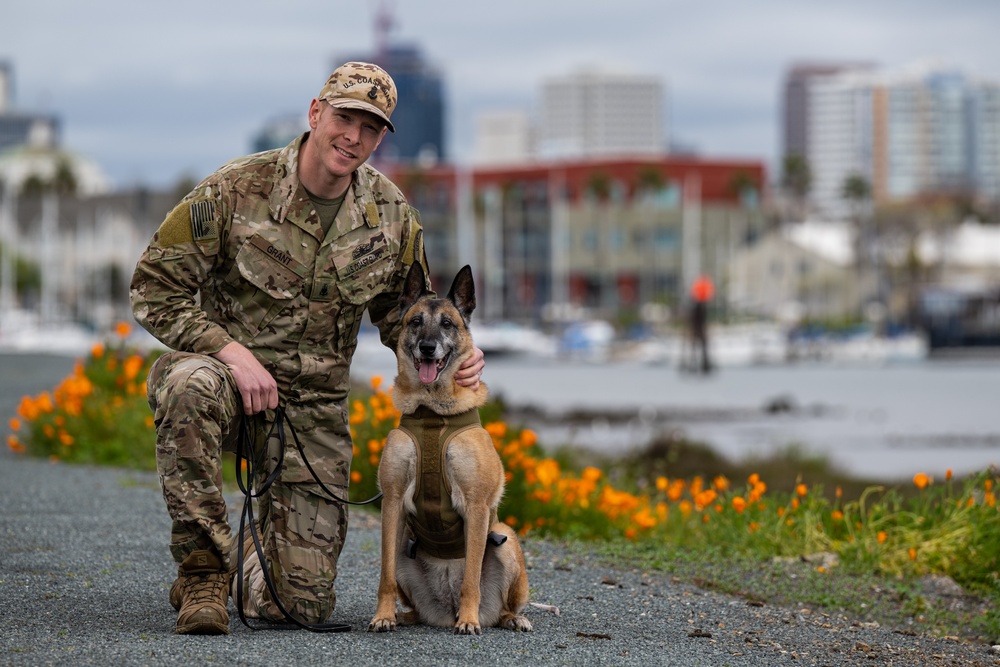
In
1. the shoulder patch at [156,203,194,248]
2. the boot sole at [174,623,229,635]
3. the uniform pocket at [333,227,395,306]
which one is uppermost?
the shoulder patch at [156,203,194,248]

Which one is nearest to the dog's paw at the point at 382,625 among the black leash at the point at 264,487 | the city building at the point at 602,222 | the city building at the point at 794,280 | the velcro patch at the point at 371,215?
the black leash at the point at 264,487

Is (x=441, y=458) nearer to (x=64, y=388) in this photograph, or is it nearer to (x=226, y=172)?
(x=226, y=172)

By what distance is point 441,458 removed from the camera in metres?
5.87

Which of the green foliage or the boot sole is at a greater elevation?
the boot sole

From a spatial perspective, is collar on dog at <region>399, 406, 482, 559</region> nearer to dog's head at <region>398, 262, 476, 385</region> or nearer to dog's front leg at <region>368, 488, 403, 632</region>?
dog's front leg at <region>368, 488, 403, 632</region>

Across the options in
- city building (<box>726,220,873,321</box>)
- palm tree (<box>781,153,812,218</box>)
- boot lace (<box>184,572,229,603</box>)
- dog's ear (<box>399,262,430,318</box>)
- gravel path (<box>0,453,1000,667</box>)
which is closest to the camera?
gravel path (<box>0,453,1000,667</box>)

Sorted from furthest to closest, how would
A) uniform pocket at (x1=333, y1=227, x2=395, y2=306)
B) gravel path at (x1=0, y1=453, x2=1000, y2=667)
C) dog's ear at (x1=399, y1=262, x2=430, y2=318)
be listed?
uniform pocket at (x1=333, y1=227, x2=395, y2=306)
dog's ear at (x1=399, y1=262, x2=430, y2=318)
gravel path at (x1=0, y1=453, x2=1000, y2=667)

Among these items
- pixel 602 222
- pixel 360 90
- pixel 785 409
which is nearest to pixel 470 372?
pixel 360 90

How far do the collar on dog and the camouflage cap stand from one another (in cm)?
135

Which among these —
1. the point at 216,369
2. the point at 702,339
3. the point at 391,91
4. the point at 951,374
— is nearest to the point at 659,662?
the point at 216,369

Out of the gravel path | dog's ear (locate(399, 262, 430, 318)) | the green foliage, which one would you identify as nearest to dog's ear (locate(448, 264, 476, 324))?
dog's ear (locate(399, 262, 430, 318))

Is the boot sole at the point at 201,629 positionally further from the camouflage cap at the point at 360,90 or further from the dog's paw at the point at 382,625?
the camouflage cap at the point at 360,90

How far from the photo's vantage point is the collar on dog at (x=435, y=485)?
586 centimetres

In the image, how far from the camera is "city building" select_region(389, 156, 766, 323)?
10850 centimetres
